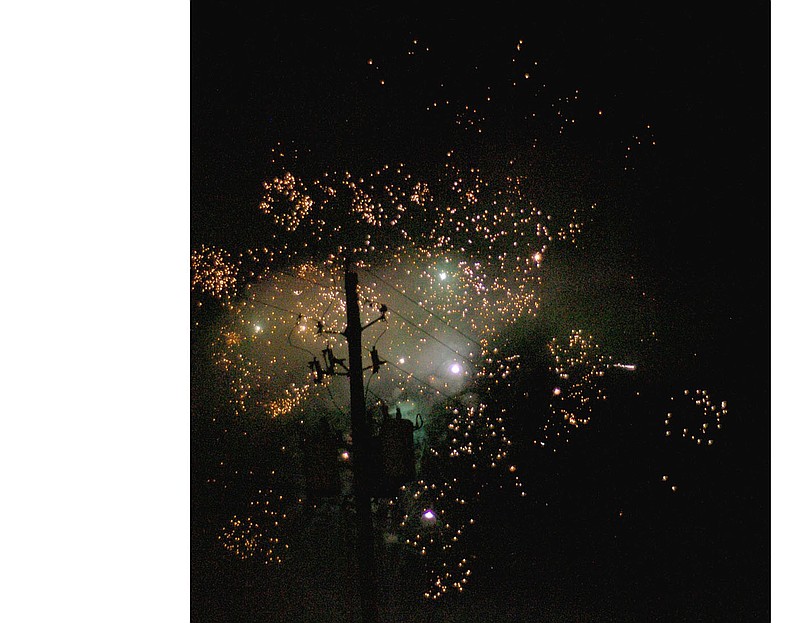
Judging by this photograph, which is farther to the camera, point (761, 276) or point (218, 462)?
point (218, 462)

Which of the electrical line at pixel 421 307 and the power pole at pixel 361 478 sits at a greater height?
the electrical line at pixel 421 307

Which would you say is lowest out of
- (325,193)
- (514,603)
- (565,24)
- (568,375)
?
(514,603)

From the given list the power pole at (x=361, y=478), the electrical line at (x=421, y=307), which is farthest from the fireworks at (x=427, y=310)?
the power pole at (x=361, y=478)

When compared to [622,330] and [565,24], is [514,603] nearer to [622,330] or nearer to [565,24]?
[622,330]

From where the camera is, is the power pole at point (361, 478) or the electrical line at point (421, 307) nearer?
the power pole at point (361, 478)

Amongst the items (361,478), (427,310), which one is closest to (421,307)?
(427,310)

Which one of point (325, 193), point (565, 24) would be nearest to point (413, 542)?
point (325, 193)

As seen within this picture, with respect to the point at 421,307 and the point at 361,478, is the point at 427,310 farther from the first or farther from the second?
the point at 361,478

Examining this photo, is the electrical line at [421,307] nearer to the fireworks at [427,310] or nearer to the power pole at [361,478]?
the fireworks at [427,310]

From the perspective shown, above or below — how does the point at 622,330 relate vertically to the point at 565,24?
below
